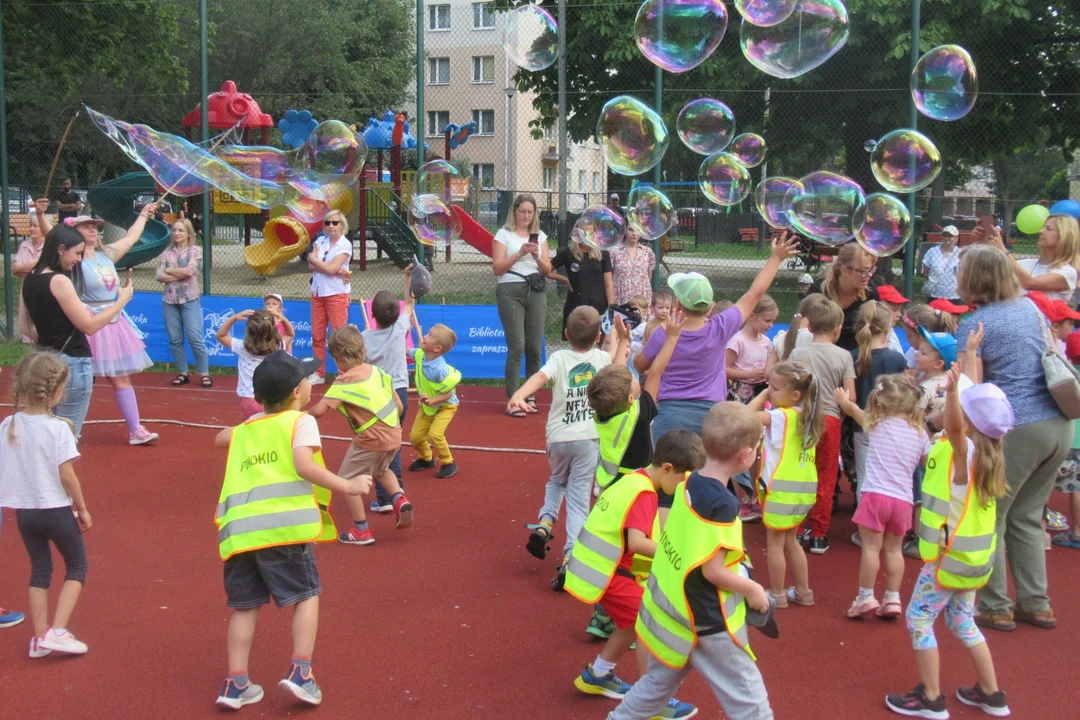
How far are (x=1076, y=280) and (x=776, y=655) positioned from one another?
9.25 feet

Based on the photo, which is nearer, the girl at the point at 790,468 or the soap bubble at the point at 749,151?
the girl at the point at 790,468

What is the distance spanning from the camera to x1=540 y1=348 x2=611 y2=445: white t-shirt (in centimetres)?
545

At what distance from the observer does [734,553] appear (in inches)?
134

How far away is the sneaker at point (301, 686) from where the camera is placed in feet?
13.2

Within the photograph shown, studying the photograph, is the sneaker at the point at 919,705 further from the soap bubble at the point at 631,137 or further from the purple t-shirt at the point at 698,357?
the soap bubble at the point at 631,137

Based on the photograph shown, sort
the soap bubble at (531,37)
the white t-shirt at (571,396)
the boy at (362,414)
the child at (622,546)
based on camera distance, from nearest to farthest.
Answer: the child at (622,546), the white t-shirt at (571,396), the boy at (362,414), the soap bubble at (531,37)

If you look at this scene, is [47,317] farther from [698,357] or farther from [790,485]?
[790,485]

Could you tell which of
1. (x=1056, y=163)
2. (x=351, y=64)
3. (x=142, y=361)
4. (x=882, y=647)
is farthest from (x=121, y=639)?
(x=351, y=64)

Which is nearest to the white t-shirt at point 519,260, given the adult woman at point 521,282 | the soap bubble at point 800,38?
the adult woman at point 521,282

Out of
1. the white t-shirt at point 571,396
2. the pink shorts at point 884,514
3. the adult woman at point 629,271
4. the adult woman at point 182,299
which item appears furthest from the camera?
the adult woman at point 182,299

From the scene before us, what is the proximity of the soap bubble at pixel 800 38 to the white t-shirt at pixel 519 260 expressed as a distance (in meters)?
2.64

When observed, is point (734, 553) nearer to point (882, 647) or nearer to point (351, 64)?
point (882, 647)

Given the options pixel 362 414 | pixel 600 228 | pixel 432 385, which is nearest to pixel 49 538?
pixel 362 414

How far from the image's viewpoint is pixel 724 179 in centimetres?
837
